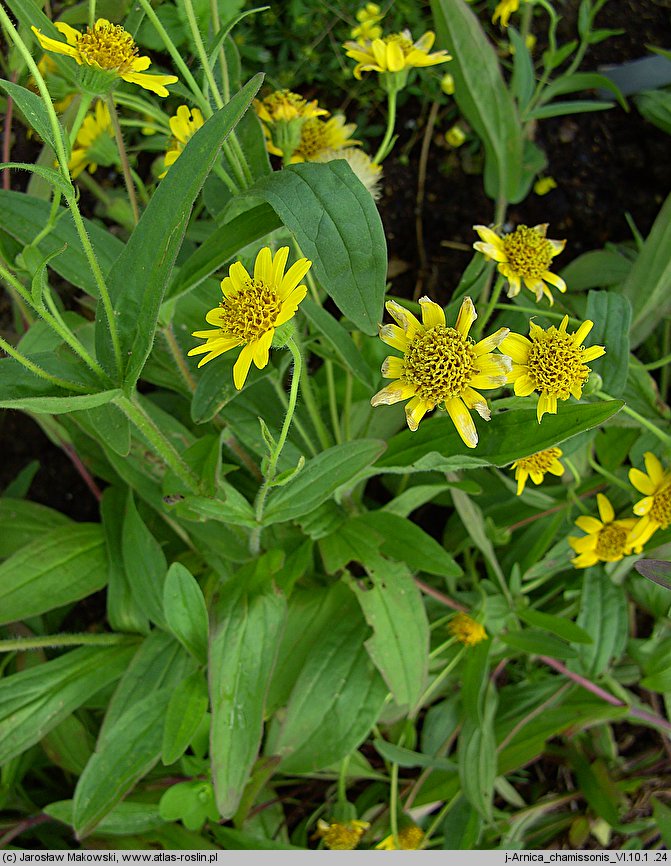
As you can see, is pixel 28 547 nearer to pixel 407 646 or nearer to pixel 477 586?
pixel 407 646

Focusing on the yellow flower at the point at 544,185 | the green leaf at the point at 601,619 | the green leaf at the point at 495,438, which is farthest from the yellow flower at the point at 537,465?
the yellow flower at the point at 544,185

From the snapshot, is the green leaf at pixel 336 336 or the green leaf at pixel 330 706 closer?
the green leaf at pixel 336 336

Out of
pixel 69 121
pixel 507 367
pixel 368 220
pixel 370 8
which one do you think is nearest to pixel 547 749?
pixel 507 367

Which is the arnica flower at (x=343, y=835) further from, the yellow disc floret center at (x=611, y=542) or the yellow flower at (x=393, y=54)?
the yellow flower at (x=393, y=54)

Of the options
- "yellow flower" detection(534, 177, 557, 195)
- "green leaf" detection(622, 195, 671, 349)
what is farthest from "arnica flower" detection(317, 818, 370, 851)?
"yellow flower" detection(534, 177, 557, 195)

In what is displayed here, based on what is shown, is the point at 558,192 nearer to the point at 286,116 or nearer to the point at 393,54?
the point at 393,54

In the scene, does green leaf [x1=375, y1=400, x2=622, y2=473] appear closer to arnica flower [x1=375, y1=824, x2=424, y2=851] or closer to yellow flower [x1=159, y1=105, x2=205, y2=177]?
yellow flower [x1=159, y1=105, x2=205, y2=177]

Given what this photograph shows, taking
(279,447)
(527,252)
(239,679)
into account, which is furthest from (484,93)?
(239,679)
